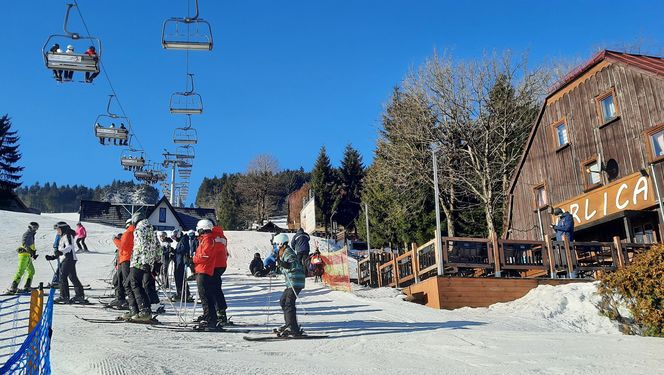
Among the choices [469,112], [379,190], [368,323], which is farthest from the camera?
[379,190]

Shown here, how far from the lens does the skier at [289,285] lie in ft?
28.4

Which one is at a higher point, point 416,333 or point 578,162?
point 578,162

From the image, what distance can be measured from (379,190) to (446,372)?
37.7 metres

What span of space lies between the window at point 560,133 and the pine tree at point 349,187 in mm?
43306

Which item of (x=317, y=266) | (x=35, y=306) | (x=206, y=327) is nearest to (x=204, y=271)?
(x=206, y=327)

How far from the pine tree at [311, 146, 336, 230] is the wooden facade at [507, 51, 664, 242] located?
42.8 meters

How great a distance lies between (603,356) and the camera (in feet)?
24.7

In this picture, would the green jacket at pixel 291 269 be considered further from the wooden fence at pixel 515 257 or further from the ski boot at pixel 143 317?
the wooden fence at pixel 515 257

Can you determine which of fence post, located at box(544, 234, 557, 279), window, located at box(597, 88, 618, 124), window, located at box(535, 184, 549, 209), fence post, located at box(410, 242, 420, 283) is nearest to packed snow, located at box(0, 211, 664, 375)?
fence post, located at box(544, 234, 557, 279)

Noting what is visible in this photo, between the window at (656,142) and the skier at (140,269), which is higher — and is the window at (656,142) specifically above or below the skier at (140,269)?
above

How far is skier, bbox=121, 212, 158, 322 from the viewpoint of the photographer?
9.59 metres

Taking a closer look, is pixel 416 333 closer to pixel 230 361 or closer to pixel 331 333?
A: pixel 331 333

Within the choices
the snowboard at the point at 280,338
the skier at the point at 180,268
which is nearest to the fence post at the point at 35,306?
the snowboard at the point at 280,338

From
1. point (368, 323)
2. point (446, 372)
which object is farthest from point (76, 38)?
point (446, 372)
